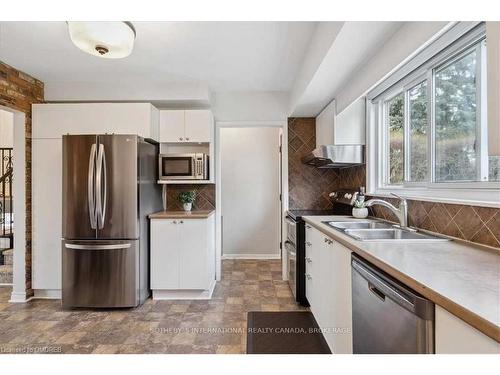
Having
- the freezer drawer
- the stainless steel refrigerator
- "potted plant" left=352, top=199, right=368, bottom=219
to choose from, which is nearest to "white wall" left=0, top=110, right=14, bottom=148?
the stainless steel refrigerator

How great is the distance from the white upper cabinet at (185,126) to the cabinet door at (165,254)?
1009 millimetres

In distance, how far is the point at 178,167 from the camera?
3.14 meters

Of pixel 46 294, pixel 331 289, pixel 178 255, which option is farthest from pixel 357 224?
pixel 46 294

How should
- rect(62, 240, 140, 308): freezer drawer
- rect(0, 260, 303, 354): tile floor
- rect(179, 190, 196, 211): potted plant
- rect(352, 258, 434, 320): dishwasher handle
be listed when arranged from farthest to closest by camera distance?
1. rect(179, 190, 196, 211): potted plant
2. rect(62, 240, 140, 308): freezer drawer
3. rect(0, 260, 303, 354): tile floor
4. rect(352, 258, 434, 320): dishwasher handle

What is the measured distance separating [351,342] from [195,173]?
7.50 feet

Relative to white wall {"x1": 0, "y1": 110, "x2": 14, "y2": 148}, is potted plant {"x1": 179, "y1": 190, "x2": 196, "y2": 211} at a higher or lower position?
lower

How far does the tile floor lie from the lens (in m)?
2.04

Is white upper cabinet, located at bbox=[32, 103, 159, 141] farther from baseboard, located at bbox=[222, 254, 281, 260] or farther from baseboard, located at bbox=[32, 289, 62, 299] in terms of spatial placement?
baseboard, located at bbox=[222, 254, 281, 260]

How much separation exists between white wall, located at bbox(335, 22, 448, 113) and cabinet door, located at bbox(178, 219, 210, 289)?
1.99 m

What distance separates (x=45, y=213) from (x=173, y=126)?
168 centimetres

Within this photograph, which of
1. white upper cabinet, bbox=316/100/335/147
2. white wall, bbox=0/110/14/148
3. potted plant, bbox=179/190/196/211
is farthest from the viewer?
white wall, bbox=0/110/14/148

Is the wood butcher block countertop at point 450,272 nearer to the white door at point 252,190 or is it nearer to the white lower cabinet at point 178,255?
the white lower cabinet at point 178,255

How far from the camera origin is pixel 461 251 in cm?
123

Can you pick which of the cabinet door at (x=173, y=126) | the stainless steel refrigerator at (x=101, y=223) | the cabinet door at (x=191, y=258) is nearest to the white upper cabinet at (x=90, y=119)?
the cabinet door at (x=173, y=126)
